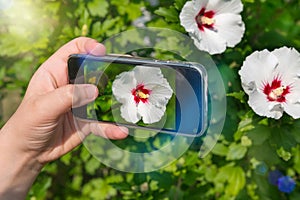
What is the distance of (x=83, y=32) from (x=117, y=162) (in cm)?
51

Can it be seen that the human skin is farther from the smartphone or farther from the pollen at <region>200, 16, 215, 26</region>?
the pollen at <region>200, 16, 215, 26</region>

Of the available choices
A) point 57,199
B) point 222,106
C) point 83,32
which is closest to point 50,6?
point 83,32

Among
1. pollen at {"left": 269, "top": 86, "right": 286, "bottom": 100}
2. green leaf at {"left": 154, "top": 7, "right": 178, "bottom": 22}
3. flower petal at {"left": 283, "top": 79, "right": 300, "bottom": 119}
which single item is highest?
green leaf at {"left": 154, "top": 7, "right": 178, "bottom": 22}

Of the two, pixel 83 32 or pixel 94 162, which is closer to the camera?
pixel 83 32

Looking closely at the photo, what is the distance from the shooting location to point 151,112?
1483mm

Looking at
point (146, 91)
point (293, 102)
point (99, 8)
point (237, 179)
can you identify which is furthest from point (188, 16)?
point (237, 179)

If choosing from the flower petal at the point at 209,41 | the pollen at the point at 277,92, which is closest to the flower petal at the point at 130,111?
the flower petal at the point at 209,41

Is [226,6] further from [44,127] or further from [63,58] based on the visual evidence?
[44,127]

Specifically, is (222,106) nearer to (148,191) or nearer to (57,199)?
(148,191)

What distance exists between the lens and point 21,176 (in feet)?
5.58

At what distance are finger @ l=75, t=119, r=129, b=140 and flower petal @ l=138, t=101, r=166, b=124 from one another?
15 centimetres

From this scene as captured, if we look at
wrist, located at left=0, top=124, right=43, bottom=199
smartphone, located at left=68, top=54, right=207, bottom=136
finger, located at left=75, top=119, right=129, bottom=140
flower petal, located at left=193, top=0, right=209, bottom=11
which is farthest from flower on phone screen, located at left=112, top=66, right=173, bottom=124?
wrist, located at left=0, top=124, right=43, bottom=199

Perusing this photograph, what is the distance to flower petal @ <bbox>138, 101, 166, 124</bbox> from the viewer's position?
4.83 ft

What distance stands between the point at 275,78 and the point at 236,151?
40 centimetres
